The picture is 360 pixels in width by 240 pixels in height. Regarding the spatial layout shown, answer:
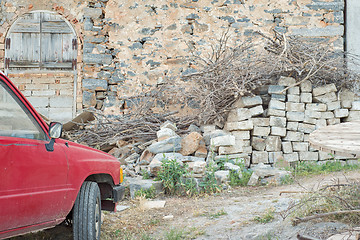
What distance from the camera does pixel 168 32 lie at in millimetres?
9203

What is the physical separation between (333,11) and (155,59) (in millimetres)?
4319

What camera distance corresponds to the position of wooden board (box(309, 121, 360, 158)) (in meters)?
2.73

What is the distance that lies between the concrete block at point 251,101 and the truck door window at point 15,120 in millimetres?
4393

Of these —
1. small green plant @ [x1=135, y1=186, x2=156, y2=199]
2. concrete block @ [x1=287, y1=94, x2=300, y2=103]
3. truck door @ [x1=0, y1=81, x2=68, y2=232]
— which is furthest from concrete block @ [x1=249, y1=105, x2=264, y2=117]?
Answer: truck door @ [x1=0, y1=81, x2=68, y2=232]

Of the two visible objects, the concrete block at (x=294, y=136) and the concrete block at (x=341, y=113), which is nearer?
the concrete block at (x=294, y=136)

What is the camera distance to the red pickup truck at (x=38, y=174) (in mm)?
2568

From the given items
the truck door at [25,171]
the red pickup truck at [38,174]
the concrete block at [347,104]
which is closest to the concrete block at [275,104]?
the concrete block at [347,104]

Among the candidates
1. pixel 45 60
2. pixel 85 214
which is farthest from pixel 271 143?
pixel 45 60

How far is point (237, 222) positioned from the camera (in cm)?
424

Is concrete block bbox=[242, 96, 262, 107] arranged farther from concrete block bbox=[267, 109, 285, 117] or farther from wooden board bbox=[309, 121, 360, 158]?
wooden board bbox=[309, 121, 360, 158]

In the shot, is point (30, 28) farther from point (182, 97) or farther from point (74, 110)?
point (182, 97)

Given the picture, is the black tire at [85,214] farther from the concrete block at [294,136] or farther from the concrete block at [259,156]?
the concrete block at [294,136]

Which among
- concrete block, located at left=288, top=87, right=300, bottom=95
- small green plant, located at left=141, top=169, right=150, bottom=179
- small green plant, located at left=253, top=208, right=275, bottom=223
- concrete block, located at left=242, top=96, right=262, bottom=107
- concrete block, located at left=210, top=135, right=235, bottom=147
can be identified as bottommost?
small green plant, located at left=253, top=208, right=275, bottom=223

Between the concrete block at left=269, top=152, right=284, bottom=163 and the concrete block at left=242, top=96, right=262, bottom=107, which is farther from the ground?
the concrete block at left=242, top=96, right=262, bottom=107
